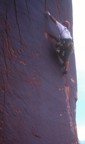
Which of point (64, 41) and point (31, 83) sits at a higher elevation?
point (64, 41)

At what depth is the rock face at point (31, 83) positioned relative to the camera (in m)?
5.97

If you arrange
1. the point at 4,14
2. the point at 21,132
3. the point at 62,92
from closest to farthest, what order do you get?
the point at 21,132 < the point at 4,14 < the point at 62,92

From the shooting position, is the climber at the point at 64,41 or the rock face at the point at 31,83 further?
the climber at the point at 64,41

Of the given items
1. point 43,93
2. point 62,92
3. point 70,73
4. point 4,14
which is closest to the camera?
point 4,14

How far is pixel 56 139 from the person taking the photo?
7.01 m

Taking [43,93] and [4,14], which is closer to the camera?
[4,14]

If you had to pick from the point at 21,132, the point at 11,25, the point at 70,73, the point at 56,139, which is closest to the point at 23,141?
the point at 21,132

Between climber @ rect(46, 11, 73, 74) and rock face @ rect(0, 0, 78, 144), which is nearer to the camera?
rock face @ rect(0, 0, 78, 144)

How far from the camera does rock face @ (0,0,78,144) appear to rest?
597cm

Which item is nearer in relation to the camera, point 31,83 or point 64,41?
point 31,83

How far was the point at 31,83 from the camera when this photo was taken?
6.62 metres

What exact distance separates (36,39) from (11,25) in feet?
2.95

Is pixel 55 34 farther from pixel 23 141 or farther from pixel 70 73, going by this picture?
pixel 23 141

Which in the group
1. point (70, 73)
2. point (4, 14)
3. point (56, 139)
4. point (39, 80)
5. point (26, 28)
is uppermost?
point (4, 14)
